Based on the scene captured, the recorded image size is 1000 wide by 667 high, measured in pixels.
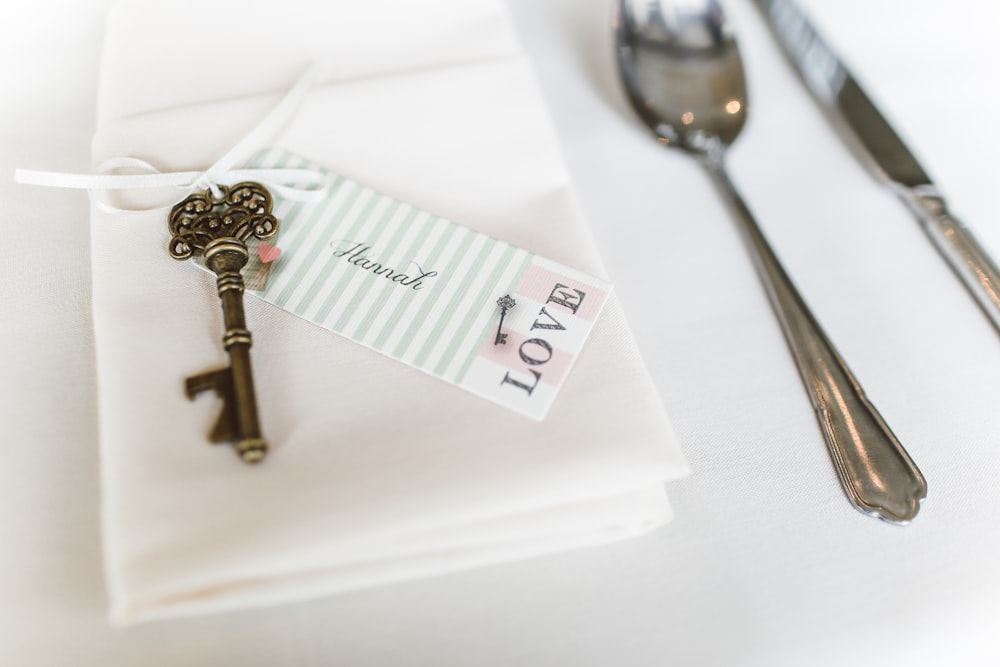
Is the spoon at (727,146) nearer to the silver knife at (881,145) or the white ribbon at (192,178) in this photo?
the silver knife at (881,145)

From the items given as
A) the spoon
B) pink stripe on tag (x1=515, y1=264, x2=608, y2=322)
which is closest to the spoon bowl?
the spoon

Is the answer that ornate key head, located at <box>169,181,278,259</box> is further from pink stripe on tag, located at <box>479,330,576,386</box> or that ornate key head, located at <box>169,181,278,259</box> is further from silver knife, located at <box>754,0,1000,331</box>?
silver knife, located at <box>754,0,1000,331</box>

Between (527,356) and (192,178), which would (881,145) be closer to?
(527,356)

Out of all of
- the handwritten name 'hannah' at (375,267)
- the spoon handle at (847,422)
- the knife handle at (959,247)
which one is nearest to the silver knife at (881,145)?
the knife handle at (959,247)

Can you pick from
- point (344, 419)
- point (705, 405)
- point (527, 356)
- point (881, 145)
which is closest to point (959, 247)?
point (881, 145)

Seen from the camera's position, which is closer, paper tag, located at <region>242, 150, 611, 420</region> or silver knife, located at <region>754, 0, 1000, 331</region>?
paper tag, located at <region>242, 150, 611, 420</region>
